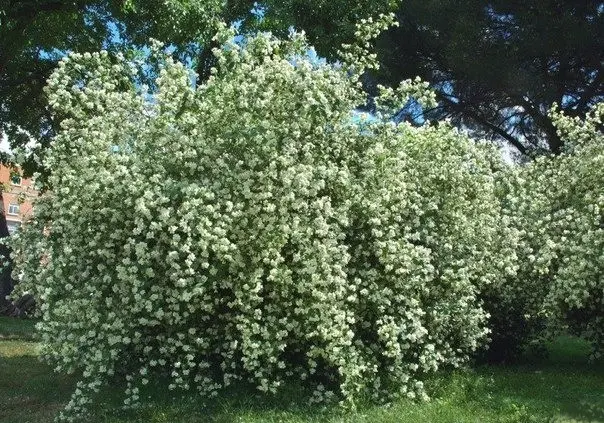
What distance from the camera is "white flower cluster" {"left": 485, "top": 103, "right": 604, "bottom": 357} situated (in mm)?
8320

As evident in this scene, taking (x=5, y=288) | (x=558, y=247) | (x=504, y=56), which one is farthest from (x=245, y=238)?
(x=5, y=288)

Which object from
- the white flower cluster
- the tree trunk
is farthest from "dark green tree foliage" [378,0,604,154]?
the tree trunk

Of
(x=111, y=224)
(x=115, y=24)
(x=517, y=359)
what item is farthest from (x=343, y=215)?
(x=115, y=24)

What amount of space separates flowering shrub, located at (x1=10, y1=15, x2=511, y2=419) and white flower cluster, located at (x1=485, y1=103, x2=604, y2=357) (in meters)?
1.10

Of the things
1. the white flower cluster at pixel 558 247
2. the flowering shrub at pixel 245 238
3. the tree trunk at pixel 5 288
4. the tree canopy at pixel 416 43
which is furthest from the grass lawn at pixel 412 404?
the tree trunk at pixel 5 288

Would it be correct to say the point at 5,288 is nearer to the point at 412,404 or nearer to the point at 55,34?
the point at 55,34

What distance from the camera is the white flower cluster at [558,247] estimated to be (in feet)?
27.3

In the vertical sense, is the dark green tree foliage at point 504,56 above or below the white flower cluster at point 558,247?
above

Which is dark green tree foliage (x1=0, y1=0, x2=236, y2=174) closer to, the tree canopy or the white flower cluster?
the tree canopy

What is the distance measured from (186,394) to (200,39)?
9.38 m

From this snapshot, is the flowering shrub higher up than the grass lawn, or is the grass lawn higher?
the flowering shrub

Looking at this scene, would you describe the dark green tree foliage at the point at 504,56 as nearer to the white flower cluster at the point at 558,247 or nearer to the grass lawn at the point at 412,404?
the white flower cluster at the point at 558,247

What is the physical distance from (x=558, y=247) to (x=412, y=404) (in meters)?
2.81

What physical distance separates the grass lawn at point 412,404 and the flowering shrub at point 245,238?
21 centimetres
